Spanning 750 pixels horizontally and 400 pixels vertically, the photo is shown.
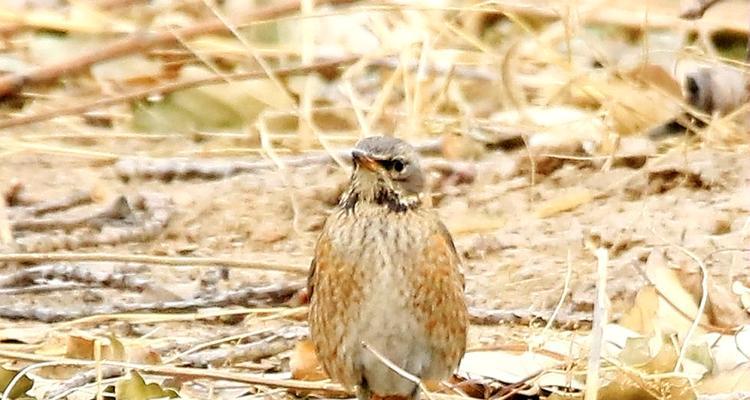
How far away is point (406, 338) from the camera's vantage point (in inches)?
166

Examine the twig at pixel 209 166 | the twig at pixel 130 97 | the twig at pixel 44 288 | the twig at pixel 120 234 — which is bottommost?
the twig at pixel 44 288

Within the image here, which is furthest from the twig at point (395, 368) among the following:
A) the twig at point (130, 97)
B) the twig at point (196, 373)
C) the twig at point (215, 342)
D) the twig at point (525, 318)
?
the twig at point (130, 97)

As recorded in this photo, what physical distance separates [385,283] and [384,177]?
0.27 meters

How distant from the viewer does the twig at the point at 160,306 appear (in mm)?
5176

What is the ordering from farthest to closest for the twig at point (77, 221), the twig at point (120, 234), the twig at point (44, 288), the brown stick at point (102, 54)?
1. the brown stick at point (102, 54)
2. the twig at point (77, 221)
3. the twig at point (120, 234)
4. the twig at point (44, 288)

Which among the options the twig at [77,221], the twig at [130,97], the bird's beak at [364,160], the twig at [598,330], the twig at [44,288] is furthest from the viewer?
the twig at [130,97]

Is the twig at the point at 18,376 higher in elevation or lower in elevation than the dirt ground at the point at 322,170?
lower

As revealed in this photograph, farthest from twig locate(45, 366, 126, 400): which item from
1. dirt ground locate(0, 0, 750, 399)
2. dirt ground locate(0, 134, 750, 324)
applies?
dirt ground locate(0, 134, 750, 324)

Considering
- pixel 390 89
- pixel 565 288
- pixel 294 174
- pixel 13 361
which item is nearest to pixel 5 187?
pixel 294 174

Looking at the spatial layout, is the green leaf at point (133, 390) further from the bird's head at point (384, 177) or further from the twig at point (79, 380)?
the bird's head at point (384, 177)

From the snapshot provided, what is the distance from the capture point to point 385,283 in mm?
4160

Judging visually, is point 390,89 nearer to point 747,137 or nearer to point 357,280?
point 747,137

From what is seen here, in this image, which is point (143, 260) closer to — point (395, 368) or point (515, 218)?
point (395, 368)

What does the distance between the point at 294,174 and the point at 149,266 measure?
121 centimetres
